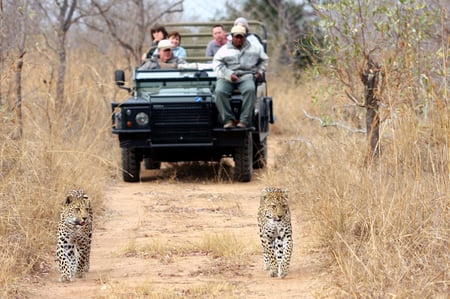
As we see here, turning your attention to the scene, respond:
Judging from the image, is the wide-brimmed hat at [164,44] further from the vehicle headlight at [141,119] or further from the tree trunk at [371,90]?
the tree trunk at [371,90]

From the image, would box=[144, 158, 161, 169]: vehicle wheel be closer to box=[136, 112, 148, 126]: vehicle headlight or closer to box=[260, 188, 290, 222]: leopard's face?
box=[136, 112, 148, 126]: vehicle headlight

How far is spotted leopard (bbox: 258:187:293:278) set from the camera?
734cm

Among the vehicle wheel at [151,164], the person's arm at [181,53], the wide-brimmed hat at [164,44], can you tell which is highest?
the wide-brimmed hat at [164,44]

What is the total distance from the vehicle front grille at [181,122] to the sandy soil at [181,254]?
676 mm

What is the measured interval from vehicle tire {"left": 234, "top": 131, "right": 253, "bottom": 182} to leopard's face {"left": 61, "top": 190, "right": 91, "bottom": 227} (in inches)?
219

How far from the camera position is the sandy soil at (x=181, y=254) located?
700 cm

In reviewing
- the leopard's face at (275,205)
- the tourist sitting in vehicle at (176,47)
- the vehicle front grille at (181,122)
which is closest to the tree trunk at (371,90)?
the vehicle front grille at (181,122)

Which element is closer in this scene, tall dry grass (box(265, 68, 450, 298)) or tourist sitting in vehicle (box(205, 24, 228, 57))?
tall dry grass (box(265, 68, 450, 298))

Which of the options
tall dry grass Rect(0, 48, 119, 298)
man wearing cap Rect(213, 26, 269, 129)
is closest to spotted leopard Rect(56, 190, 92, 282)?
tall dry grass Rect(0, 48, 119, 298)

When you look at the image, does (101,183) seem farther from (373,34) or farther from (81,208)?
(81,208)

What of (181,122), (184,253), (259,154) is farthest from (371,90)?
(259,154)

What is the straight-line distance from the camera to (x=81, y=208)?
24.2ft

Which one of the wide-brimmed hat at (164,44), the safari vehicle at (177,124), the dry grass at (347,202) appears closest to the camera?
the dry grass at (347,202)

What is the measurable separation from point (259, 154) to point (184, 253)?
19.7 ft
